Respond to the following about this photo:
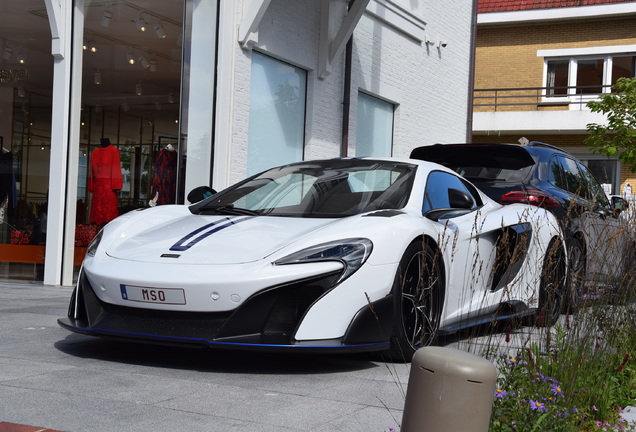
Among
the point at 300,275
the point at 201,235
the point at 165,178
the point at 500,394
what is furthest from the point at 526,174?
the point at 165,178

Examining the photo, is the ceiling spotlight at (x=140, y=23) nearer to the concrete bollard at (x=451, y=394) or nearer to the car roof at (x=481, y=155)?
the car roof at (x=481, y=155)

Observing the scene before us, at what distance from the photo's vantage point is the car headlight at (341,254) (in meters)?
4.61

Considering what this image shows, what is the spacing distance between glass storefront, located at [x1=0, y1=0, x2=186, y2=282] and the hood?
494 cm

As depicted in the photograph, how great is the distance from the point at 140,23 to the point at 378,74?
172 inches

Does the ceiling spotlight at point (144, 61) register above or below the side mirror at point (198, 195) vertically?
above

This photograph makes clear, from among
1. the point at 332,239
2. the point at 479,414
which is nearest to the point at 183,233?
the point at 332,239

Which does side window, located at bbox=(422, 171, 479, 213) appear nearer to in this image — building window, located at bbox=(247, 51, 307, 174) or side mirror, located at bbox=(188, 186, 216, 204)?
side mirror, located at bbox=(188, 186, 216, 204)

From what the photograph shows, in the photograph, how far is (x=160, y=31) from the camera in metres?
12.2

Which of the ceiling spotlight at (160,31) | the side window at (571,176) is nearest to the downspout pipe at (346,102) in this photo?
the ceiling spotlight at (160,31)

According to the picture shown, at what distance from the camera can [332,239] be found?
4746 mm

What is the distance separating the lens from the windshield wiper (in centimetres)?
568

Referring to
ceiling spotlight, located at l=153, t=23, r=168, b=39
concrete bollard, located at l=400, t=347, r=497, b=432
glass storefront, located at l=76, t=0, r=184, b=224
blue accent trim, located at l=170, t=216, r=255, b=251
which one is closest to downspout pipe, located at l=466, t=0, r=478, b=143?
glass storefront, located at l=76, t=0, r=184, b=224

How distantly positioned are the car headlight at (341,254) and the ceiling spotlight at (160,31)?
26.6ft

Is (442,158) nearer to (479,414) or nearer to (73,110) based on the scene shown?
(73,110)
